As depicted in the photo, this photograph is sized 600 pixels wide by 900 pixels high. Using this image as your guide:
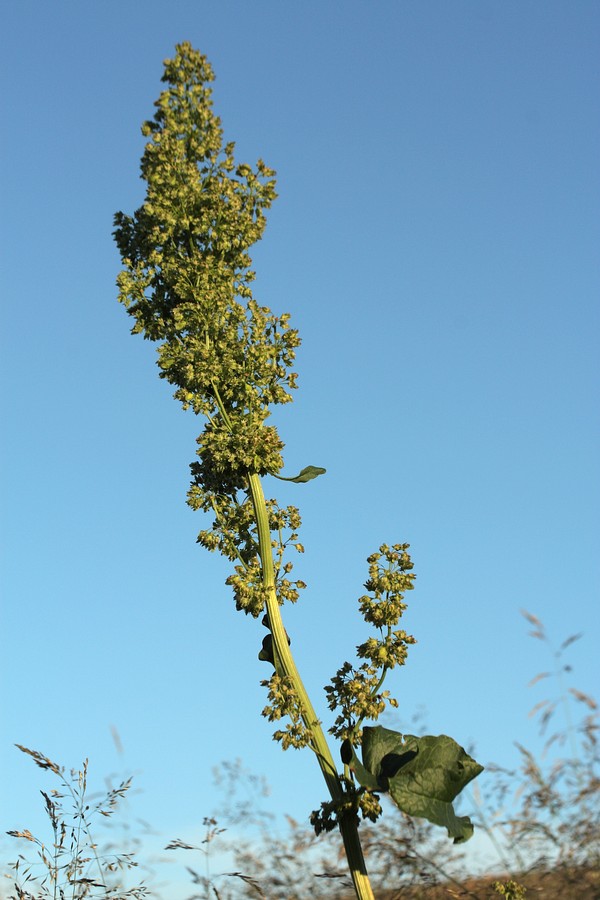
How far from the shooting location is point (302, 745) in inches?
269

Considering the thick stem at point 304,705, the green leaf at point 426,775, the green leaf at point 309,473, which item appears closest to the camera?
the green leaf at point 426,775

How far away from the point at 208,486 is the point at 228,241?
2.25 m

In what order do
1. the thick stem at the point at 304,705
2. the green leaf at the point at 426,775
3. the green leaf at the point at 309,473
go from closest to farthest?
the green leaf at the point at 426,775 < the thick stem at the point at 304,705 < the green leaf at the point at 309,473

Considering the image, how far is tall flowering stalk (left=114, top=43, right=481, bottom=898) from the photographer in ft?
22.1

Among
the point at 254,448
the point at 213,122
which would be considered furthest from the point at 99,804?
the point at 213,122

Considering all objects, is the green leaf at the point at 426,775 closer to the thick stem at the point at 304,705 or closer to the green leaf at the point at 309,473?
the thick stem at the point at 304,705

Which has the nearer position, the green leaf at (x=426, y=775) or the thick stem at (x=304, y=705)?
the green leaf at (x=426, y=775)

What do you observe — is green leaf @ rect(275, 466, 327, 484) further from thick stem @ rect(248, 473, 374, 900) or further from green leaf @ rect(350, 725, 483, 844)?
green leaf @ rect(350, 725, 483, 844)

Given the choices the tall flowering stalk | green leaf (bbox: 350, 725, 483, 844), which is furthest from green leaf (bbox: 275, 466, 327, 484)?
green leaf (bbox: 350, 725, 483, 844)

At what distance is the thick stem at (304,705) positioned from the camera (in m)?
6.64

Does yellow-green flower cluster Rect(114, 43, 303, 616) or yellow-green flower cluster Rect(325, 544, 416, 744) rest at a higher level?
yellow-green flower cluster Rect(114, 43, 303, 616)

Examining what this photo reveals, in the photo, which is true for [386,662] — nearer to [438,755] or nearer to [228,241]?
[438,755]

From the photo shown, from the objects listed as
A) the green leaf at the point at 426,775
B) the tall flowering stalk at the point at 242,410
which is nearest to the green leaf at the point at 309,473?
the tall flowering stalk at the point at 242,410

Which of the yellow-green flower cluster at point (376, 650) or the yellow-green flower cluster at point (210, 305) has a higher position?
the yellow-green flower cluster at point (210, 305)
